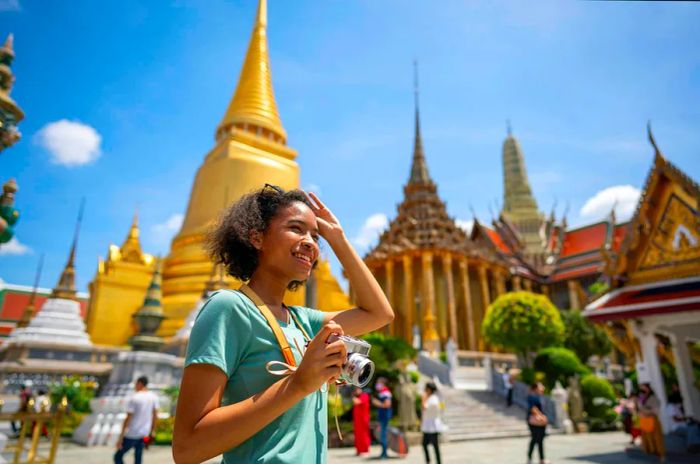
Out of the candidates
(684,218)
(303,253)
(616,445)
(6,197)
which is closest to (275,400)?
(303,253)

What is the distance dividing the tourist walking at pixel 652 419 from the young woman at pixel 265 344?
698 cm

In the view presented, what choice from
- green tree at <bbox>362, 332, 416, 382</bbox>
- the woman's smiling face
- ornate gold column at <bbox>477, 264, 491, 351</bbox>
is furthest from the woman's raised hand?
ornate gold column at <bbox>477, 264, 491, 351</bbox>

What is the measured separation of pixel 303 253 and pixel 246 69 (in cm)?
2464

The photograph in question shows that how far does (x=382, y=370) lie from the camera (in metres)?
11.2

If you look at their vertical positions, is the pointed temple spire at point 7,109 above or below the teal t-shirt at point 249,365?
above

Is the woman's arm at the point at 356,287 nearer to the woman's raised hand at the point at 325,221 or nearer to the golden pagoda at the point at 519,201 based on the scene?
the woman's raised hand at the point at 325,221

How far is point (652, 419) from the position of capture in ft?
21.9

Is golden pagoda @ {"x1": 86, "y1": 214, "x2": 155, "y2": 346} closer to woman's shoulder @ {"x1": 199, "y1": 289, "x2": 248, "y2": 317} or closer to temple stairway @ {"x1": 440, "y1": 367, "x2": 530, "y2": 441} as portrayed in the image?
temple stairway @ {"x1": 440, "y1": 367, "x2": 530, "y2": 441}

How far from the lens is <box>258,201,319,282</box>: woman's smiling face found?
141 centimetres

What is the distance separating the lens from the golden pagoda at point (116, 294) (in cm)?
1702

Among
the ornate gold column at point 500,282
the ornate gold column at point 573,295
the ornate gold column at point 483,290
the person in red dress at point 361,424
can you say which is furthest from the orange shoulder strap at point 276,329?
the ornate gold column at point 573,295

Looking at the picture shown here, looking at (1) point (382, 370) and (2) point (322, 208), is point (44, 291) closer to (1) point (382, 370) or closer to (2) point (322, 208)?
(1) point (382, 370)

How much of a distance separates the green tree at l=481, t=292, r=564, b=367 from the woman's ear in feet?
53.8

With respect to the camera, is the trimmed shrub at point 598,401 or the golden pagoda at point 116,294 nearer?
the trimmed shrub at point 598,401
